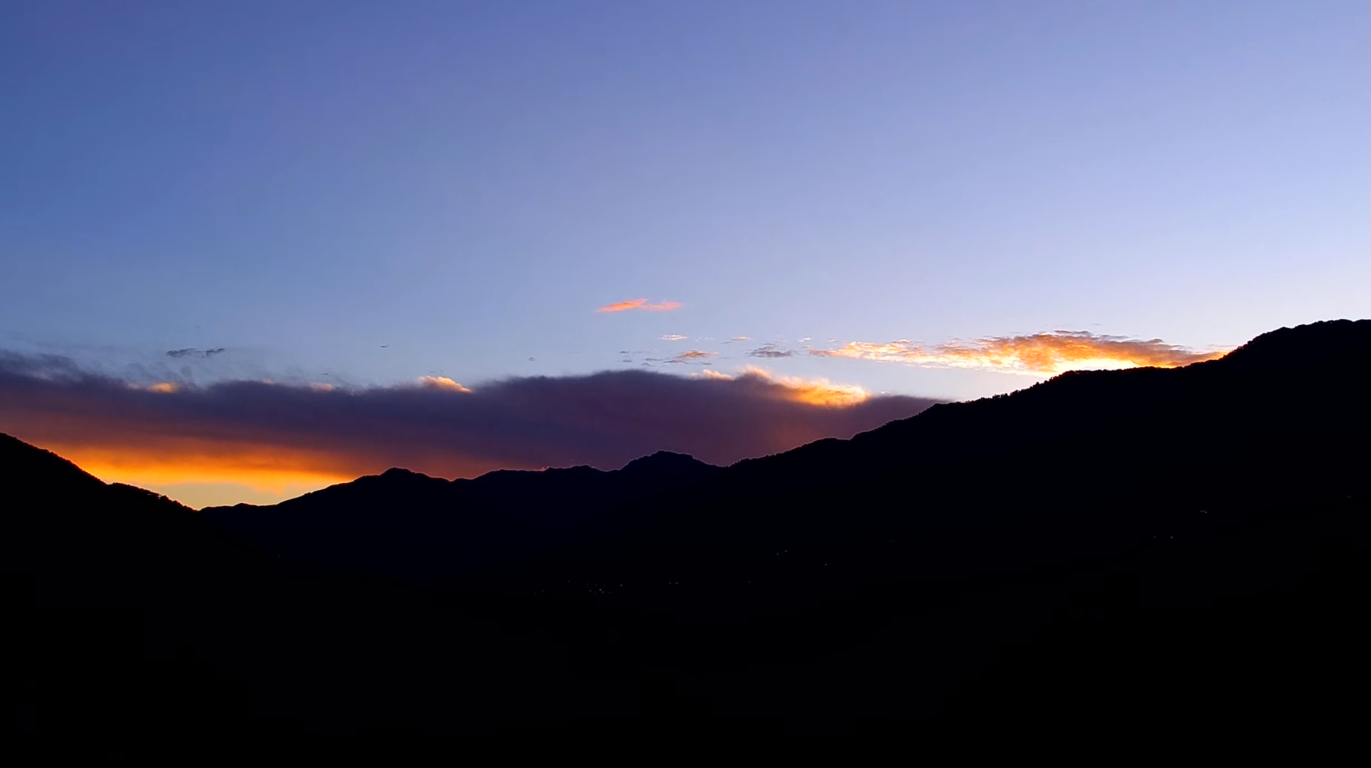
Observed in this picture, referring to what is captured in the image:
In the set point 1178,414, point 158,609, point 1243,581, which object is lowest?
point 1243,581

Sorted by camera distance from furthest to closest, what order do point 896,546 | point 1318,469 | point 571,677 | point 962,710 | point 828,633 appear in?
1. point 896,546
2. point 1318,469
3. point 828,633
4. point 571,677
5. point 962,710

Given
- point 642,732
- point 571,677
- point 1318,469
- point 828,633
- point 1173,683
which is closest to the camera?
point 1173,683

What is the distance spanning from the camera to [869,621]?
8275 centimetres

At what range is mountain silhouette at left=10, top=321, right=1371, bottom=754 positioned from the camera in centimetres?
5428

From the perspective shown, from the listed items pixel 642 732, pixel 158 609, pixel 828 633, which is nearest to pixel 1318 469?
pixel 828 633

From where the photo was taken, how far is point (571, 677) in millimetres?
75375

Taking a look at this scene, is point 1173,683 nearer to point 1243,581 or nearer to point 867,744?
point 1243,581

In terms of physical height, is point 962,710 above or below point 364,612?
below

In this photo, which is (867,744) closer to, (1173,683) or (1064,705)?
(1064,705)

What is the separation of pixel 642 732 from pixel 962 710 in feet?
68.2

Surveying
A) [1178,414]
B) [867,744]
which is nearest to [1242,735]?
[867,744]

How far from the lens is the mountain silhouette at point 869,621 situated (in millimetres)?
54281

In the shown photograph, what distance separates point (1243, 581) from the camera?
62188mm

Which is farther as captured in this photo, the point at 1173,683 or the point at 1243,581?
the point at 1243,581
